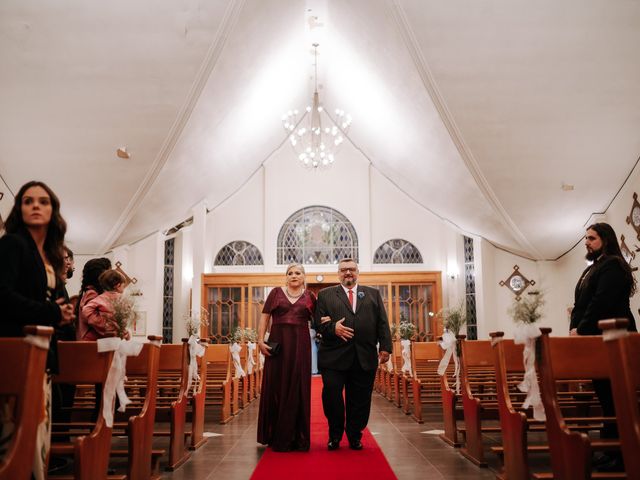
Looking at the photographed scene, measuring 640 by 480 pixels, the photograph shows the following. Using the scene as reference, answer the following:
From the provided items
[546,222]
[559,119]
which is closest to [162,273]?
[546,222]

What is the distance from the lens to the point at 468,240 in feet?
49.1

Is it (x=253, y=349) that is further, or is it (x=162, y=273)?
(x=162, y=273)

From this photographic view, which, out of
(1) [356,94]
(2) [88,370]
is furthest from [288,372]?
(1) [356,94]

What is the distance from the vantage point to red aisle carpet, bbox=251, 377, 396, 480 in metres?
3.70

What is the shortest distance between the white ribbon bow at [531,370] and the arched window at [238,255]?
12845 mm

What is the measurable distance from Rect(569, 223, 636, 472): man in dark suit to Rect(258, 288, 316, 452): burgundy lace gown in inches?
79.6

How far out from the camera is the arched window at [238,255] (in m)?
15.7

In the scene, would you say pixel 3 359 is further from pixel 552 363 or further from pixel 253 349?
pixel 253 349

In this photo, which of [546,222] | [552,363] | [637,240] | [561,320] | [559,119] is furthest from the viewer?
[561,320]

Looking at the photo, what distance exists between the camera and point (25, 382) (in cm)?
198

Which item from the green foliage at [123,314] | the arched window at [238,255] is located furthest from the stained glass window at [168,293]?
the green foliage at [123,314]

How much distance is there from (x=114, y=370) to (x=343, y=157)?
44.8ft

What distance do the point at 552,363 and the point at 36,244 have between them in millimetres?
2471

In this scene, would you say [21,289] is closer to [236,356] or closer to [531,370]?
[531,370]
